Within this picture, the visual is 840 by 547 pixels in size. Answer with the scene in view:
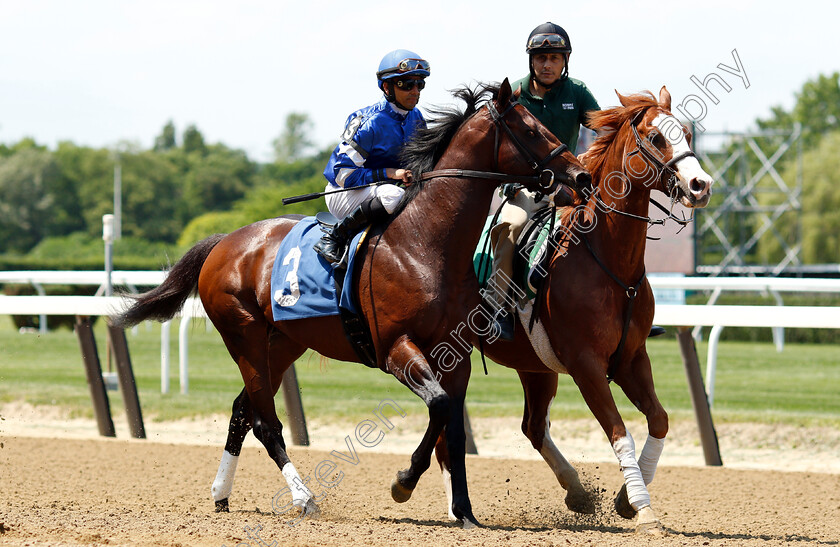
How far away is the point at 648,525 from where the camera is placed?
A: 4320 mm

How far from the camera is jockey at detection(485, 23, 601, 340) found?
5.11m

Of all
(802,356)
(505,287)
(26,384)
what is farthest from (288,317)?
(802,356)

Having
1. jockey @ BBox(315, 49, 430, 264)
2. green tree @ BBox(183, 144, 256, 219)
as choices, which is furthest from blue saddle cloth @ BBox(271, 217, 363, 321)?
green tree @ BBox(183, 144, 256, 219)

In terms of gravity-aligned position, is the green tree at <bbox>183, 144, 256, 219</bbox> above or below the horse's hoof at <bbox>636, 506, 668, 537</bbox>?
below

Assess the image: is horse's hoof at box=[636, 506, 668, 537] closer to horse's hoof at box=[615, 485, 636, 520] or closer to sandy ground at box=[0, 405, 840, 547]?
sandy ground at box=[0, 405, 840, 547]

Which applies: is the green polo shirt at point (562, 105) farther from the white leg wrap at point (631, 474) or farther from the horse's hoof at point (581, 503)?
the horse's hoof at point (581, 503)

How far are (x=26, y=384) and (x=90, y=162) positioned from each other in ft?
242

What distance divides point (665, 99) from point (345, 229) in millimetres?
1667

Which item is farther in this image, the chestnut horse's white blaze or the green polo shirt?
the green polo shirt

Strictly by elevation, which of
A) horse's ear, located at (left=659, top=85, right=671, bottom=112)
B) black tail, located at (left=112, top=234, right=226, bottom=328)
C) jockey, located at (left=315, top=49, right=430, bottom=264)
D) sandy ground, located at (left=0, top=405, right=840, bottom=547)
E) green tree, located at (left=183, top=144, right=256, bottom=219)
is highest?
horse's ear, located at (left=659, top=85, right=671, bottom=112)

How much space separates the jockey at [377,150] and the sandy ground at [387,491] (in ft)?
4.71

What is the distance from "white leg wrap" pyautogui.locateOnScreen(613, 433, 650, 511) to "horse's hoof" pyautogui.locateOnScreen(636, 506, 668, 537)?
42 mm

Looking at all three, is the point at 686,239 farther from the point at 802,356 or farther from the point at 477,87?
the point at 477,87

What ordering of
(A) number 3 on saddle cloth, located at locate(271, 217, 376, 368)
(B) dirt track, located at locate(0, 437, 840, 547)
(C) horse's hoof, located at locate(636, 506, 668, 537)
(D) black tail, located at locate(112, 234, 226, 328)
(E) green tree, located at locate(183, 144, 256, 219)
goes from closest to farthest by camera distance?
1. (B) dirt track, located at locate(0, 437, 840, 547)
2. (C) horse's hoof, located at locate(636, 506, 668, 537)
3. (A) number 3 on saddle cloth, located at locate(271, 217, 376, 368)
4. (D) black tail, located at locate(112, 234, 226, 328)
5. (E) green tree, located at locate(183, 144, 256, 219)
